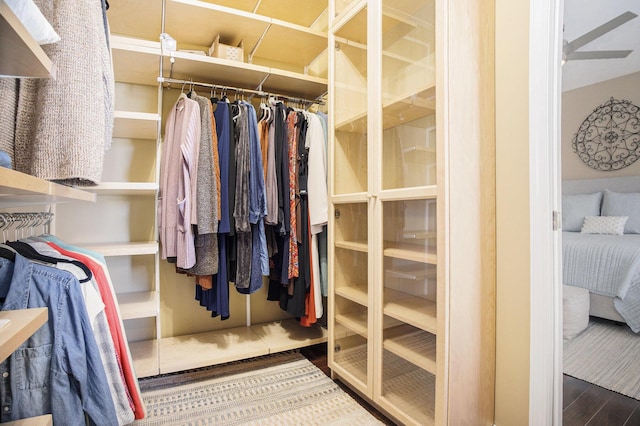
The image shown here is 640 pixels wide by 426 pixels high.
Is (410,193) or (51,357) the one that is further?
(410,193)

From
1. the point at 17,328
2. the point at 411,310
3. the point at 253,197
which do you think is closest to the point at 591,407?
the point at 411,310

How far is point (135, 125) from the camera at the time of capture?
1.75m

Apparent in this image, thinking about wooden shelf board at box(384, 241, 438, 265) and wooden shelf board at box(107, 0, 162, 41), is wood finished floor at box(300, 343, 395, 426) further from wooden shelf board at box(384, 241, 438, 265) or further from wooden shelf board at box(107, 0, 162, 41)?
wooden shelf board at box(107, 0, 162, 41)

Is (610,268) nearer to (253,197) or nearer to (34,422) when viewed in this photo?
(253,197)

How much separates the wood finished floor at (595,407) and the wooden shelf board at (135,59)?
2.66m

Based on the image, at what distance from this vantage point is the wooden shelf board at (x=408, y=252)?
1283 millimetres

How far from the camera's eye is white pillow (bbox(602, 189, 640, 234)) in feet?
8.65

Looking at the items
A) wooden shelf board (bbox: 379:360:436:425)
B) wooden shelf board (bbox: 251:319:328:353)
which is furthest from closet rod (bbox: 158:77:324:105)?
wooden shelf board (bbox: 379:360:436:425)

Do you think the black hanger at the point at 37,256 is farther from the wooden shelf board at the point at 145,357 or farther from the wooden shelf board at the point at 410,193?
the wooden shelf board at the point at 410,193

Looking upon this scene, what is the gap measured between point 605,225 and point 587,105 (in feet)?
3.74

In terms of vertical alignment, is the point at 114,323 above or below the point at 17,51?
below

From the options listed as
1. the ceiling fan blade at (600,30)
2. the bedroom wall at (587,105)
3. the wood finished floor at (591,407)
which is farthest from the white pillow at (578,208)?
the wood finished floor at (591,407)

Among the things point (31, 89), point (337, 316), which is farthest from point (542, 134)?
point (31, 89)

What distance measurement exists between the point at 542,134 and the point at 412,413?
1218 mm
